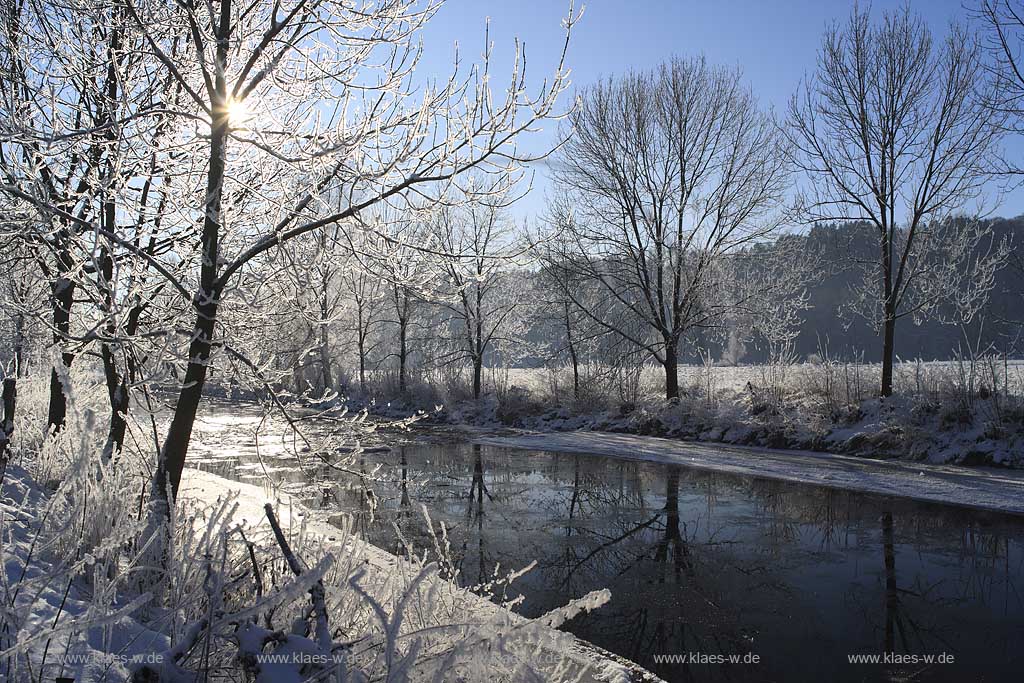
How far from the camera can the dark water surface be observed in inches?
184

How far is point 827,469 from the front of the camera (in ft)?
36.6

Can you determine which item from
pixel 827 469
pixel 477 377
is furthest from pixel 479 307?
pixel 827 469

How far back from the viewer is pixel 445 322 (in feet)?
94.7

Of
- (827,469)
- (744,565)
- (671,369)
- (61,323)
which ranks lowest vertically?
(744,565)

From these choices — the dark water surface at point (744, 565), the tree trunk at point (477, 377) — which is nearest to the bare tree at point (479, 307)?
the tree trunk at point (477, 377)

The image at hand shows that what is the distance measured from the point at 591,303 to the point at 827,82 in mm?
8663

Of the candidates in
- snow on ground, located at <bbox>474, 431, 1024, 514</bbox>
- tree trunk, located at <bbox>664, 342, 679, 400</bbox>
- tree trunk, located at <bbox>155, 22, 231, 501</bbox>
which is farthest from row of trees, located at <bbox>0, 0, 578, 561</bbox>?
tree trunk, located at <bbox>664, 342, 679, 400</bbox>

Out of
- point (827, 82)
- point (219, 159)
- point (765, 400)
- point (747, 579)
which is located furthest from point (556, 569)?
point (827, 82)

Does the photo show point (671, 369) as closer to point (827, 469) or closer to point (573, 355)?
point (573, 355)

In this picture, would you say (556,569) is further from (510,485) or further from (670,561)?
(510,485)

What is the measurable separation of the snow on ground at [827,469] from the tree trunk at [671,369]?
222cm

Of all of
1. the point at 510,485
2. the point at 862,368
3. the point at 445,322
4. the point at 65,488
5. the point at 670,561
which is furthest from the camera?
the point at 445,322

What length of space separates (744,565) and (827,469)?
5510mm

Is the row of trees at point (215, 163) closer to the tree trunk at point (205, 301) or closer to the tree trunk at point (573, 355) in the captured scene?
the tree trunk at point (205, 301)
